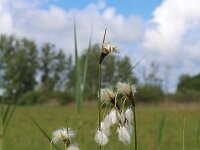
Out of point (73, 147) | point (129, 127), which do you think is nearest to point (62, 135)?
point (73, 147)

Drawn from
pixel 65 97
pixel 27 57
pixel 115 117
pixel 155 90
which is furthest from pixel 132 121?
pixel 27 57

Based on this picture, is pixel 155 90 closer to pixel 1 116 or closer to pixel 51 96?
pixel 51 96

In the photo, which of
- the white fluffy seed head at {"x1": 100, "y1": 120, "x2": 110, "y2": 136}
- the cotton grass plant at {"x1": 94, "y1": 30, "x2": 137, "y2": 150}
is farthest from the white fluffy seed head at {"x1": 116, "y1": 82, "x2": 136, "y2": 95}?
the white fluffy seed head at {"x1": 100, "y1": 120, "x2": 110, "y2": 136}

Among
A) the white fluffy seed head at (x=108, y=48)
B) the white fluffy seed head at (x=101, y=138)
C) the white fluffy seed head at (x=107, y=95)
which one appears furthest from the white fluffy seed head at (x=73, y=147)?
the white fluffy seed head at (x=108, y=48)

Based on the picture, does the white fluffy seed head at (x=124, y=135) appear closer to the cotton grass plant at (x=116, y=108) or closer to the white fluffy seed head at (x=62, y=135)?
the cotton grass plant at (x=116, y=108)

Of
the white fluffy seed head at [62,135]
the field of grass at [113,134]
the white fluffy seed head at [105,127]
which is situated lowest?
the field of grass at [113,134]

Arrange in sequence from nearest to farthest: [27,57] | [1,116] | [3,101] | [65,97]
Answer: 1. [1,116]
2. [3,101]
3. [65,97]
4. [27,57]
